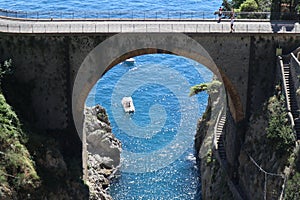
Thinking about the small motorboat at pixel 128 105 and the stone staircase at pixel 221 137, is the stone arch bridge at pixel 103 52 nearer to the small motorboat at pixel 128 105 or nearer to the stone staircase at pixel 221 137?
the stone staircase at pixel 221 137

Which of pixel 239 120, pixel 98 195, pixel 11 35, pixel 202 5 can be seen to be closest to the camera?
pixel 11 35

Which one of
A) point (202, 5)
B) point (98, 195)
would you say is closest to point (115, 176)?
point (98, 195)

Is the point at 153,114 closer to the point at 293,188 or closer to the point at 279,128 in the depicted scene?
the point at 279,128

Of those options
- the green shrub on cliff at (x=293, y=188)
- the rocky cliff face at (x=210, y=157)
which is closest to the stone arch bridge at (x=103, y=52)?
the rocky cliff face at (x=210, y=157)

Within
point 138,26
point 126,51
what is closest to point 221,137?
point 138,26

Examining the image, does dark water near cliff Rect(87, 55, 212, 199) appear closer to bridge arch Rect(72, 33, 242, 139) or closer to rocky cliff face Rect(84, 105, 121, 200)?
rocky cliff face Rect(84, 105, 121, 200)

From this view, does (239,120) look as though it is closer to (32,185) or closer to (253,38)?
(253,38)
